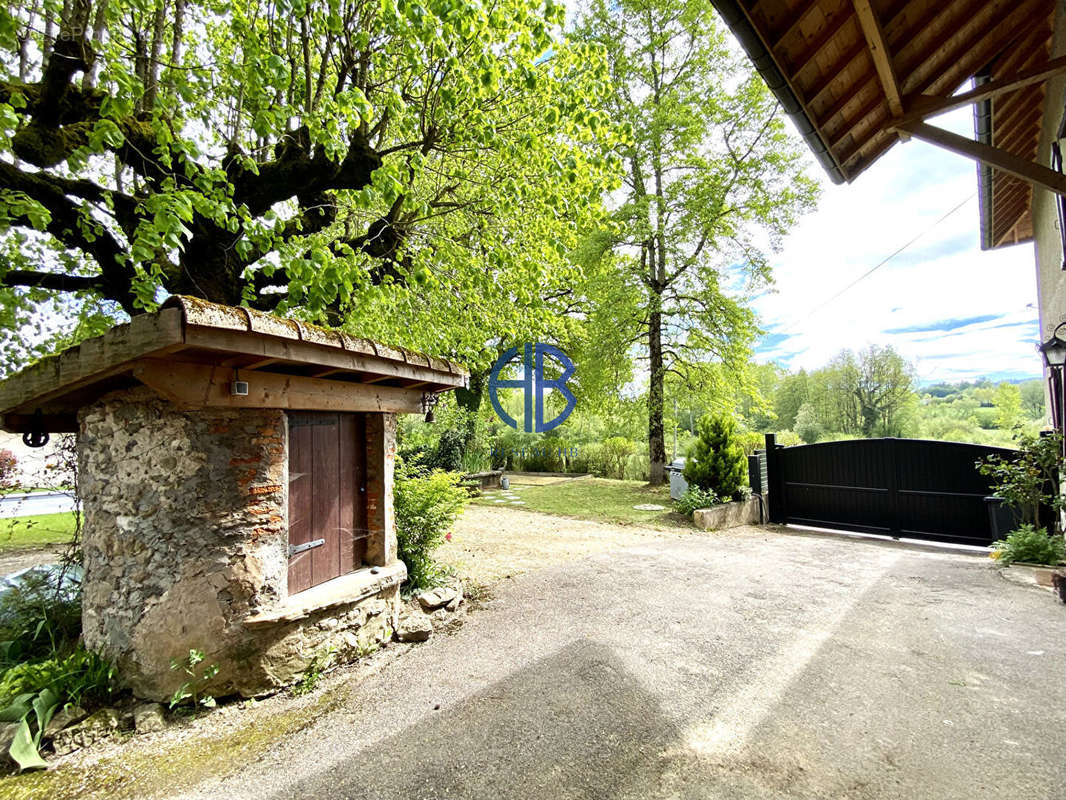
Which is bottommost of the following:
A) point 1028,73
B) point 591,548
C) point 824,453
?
point 591,548

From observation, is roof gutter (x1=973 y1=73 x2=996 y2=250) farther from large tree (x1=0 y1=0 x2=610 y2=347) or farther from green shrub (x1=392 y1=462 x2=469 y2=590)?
green shrub (x1=392 y1=462 x2=469 y2=590)

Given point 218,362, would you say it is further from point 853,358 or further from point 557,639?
point 853,358

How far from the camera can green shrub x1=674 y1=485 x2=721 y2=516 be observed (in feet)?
28.8

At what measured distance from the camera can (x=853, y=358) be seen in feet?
94.0

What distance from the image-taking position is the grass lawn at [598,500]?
899 cm

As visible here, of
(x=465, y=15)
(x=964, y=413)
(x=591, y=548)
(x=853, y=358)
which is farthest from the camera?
(x=853, y=358)

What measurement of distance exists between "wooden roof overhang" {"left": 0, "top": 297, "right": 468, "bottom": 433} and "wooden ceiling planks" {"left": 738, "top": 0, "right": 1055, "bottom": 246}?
122 inches

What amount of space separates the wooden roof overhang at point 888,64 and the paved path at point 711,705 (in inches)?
129

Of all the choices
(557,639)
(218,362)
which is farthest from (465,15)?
(557,639)

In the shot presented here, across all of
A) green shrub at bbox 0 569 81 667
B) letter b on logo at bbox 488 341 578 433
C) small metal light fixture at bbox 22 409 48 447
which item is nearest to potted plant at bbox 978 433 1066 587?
green shrub at bbox 0 569 81 667

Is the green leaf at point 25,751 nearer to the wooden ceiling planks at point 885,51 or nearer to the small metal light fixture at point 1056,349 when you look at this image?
the wooden ceiling planks at point 885,51

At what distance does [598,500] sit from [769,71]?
917 cm

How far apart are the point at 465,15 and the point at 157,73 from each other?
3.40m

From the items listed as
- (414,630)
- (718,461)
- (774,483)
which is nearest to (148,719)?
(414,630)
